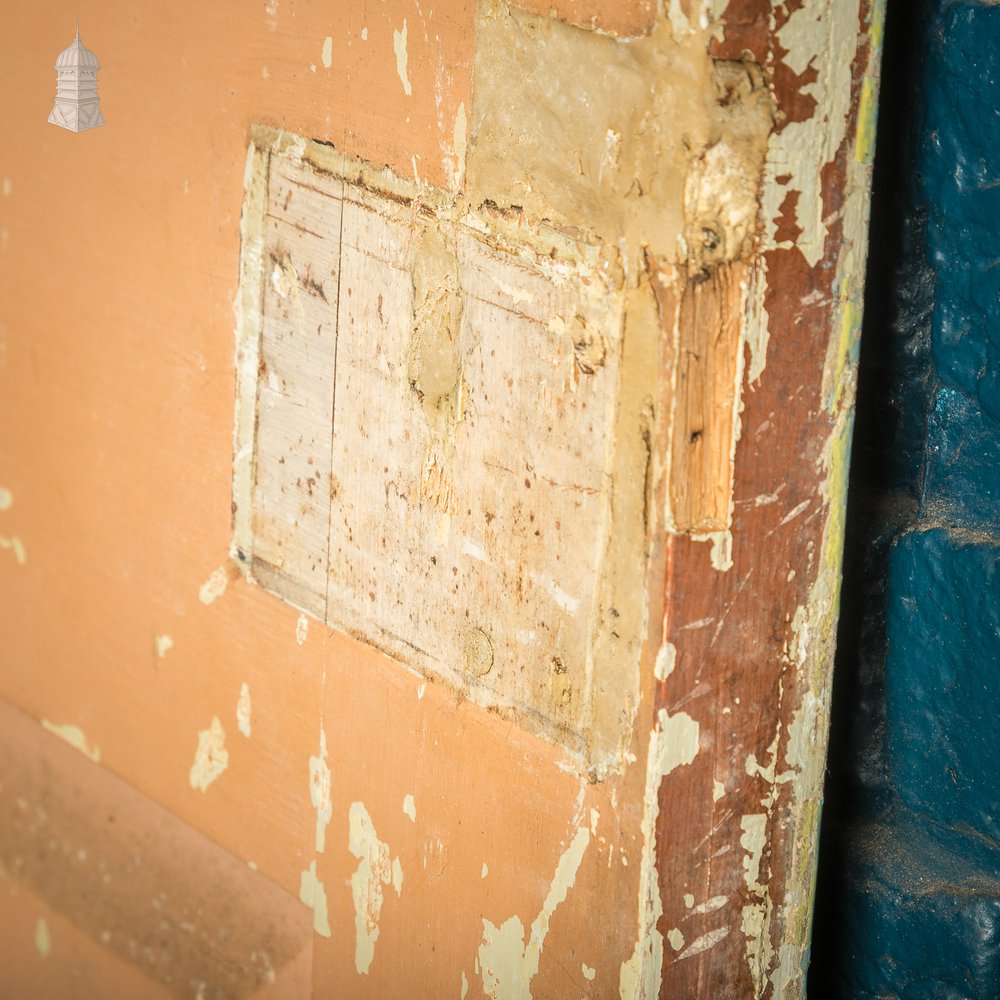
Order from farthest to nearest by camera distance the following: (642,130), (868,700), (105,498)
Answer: (105,498) < (868,700) < (642,130)

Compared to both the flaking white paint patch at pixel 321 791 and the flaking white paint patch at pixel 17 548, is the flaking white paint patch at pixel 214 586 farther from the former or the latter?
the flaking white paint patch at pixel 17 548

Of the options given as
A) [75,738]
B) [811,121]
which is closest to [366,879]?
[75,738]

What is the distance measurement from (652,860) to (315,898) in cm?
64

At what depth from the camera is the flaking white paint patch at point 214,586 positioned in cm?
179

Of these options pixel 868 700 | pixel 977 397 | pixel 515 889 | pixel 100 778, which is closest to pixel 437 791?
pixel 515 889

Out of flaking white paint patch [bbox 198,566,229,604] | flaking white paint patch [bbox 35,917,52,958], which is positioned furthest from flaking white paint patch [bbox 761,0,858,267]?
flaking white paint patch [bbox 35,917,52,958]

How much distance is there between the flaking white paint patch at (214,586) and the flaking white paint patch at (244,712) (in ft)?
0.38

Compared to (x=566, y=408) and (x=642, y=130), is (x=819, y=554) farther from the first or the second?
(x=642, y=130)

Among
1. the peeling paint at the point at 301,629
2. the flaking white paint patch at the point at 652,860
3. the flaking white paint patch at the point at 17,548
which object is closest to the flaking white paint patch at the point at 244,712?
the peeling paint at the point at 301,629

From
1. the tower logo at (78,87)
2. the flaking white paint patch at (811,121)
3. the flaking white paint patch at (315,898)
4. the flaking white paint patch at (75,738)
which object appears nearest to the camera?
the flaking white paint patch at (811,121)

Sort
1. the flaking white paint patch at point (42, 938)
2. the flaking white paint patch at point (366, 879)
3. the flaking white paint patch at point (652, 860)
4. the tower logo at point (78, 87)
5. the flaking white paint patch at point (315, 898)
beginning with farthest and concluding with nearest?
the flaking white paint patch at point (42, 938), the tower logo at point (78, 87), the flaking white paint patch at point (315, 898), the flaking white paint patch at point (366, 879), the flaking white paint patch at point (652, 860)

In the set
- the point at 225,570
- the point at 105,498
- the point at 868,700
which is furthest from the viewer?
the point at 105,498

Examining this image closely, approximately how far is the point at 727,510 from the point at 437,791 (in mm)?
507

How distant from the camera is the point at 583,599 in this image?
1262mm
